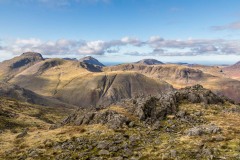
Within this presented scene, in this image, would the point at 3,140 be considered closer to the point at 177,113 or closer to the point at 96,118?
the point at 96,118

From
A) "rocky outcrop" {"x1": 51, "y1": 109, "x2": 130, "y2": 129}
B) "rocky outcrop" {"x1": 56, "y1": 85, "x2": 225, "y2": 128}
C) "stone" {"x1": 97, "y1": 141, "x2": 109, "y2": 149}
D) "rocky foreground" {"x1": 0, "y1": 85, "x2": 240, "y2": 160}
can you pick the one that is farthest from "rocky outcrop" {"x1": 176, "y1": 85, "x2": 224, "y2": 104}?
"stone" {"x1": 97, "y1": 141, "x2": 109, "y2": 149}

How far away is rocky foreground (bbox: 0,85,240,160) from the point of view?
38.7m

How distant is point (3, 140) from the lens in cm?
5681

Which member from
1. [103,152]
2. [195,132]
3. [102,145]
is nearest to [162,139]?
[195,132]

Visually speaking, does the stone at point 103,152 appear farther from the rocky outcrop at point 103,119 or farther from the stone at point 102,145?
the rocky outcrop at point 103,119

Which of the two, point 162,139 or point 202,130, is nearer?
point 162,139

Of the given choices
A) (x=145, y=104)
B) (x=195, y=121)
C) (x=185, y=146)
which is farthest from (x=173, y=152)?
(x=145, y=104)

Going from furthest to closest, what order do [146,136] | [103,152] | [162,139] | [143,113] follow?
[143,113], [146,136], [162,139], [103,152]

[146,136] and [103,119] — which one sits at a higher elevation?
[103,119]

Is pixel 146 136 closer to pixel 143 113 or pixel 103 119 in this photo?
pixel 143 113

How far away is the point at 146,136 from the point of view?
4588 centimetres

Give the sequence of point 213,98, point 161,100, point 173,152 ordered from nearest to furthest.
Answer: point 173,152 < point 161,100 < point 213,98

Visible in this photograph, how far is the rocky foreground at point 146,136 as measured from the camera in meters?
38.7

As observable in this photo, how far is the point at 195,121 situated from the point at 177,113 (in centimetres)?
478
